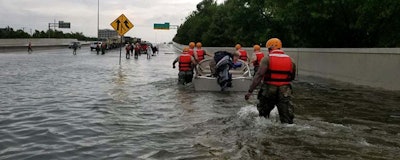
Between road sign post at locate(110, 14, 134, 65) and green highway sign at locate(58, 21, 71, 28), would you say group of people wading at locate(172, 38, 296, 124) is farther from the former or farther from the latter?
green highway sign at locate(58, 21, 71, 28)

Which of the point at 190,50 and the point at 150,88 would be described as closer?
the point at 150,88

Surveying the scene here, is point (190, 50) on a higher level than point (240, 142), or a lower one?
higher

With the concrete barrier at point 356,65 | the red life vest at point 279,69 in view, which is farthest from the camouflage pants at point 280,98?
the concrete barrier at point 356,65

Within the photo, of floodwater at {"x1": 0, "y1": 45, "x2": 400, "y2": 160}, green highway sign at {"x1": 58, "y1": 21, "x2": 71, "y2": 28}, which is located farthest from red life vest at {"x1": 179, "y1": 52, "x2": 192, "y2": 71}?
green highway sign at {"x1": 58, "y1": 21, "x2": 71, "y2": 28}

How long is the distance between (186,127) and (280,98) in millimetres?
1873

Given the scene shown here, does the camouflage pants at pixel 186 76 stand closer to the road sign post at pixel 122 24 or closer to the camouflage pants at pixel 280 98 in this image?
the camouflage pants at pixel 280 98

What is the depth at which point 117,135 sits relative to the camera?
899cm

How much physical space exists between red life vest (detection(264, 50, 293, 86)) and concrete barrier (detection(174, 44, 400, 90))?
952 centimetres

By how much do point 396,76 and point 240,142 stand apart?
11.4 m

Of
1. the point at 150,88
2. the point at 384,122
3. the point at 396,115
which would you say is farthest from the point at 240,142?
the point at 150,88

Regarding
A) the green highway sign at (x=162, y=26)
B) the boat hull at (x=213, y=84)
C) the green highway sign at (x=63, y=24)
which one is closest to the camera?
the boat hull at (x=213, y=84)

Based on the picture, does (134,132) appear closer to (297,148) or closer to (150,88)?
(297,148)

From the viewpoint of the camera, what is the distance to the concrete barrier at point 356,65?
60.1ft

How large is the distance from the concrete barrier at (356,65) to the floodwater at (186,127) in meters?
2.38
